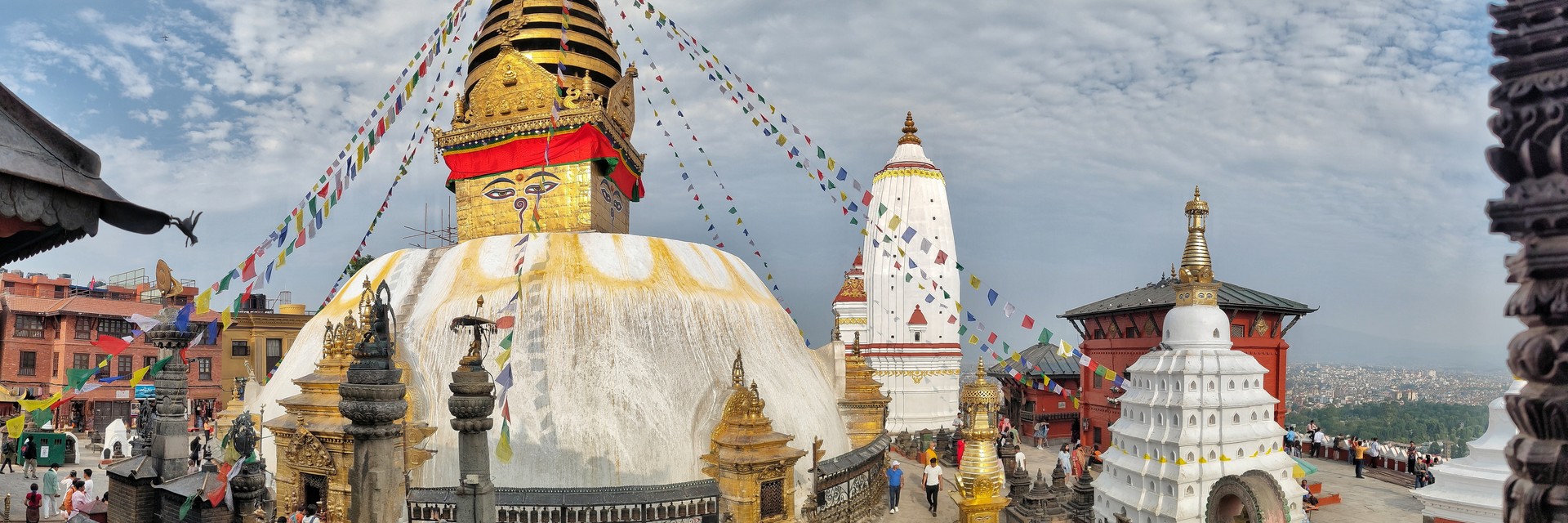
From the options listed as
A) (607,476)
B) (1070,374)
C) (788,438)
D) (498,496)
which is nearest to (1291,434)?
(1070,374)

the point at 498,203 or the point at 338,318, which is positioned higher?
the point at 498,203

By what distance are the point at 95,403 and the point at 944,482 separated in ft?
108

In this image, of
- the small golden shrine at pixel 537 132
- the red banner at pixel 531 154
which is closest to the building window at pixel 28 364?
the small golden shrine at pixel 537 132

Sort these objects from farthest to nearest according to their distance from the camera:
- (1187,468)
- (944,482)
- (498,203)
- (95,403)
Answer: (95,403)
(944,482)
(498,203)
(1187,468)

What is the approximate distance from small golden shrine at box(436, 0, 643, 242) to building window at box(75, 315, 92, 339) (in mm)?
24461

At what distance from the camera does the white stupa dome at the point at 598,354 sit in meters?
11.1

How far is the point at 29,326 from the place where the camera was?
1160 inches

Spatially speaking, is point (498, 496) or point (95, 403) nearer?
point (498, 496)

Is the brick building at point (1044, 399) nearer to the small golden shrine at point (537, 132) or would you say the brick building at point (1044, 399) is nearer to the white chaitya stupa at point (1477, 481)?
the white chaitya stupa at point (1477, 481)

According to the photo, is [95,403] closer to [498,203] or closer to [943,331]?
[498,203]

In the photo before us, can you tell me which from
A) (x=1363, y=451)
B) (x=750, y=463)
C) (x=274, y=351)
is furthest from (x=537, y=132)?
(x=274, y=351)

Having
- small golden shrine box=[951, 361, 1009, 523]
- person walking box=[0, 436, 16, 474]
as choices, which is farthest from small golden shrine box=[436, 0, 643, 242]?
person walking box=[0, 436, 16, 474]

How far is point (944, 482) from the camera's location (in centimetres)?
1861

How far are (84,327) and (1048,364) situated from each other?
38.3m
